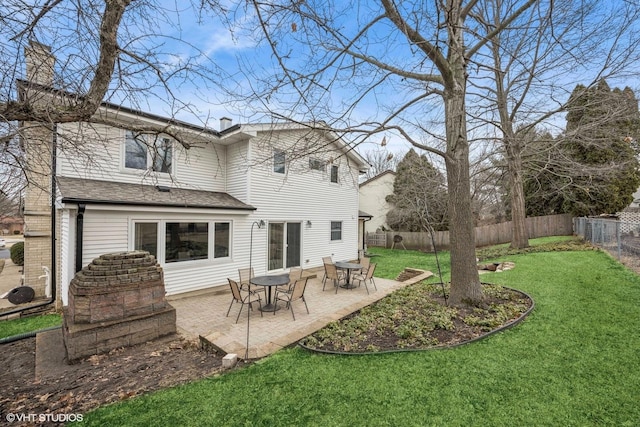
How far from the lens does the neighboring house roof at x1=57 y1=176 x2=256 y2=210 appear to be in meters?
6.70

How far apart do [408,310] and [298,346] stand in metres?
2.67

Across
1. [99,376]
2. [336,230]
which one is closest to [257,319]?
[99,376]

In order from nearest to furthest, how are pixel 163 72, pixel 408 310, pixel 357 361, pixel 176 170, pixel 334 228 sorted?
pixel 163 72
pixel 357 361
pixel 408 310
pixel 176 170
pixel 334 228

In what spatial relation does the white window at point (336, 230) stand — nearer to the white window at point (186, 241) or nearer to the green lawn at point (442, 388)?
the white window at point (186, 241)

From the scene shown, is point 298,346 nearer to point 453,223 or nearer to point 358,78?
point 453,223

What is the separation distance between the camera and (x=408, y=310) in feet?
20.1

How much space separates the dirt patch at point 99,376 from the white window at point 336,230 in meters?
9.19

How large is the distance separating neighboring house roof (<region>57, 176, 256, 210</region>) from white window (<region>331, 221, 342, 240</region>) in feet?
16.6

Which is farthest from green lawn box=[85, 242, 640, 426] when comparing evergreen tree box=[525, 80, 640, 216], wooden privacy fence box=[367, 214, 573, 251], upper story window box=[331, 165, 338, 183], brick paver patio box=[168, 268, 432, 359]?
wooden privacy fence box=[367, 214, 573, 251]

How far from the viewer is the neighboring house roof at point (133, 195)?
6.70m

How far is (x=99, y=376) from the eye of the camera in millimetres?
4074

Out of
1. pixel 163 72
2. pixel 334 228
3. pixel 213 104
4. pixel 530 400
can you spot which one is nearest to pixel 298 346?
pixel 530 400

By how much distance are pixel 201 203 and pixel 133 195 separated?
5.70ft

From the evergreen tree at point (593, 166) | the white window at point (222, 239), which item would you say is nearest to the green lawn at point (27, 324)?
the white window at point (222, 239)
